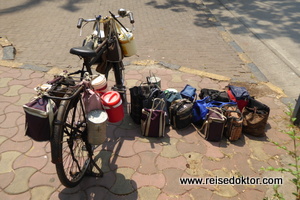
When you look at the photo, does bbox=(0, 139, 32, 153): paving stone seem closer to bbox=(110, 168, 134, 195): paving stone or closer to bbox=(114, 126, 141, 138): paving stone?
bbox=(114, 126, 141, 138): paving stone

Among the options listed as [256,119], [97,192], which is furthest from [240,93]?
[97,192]

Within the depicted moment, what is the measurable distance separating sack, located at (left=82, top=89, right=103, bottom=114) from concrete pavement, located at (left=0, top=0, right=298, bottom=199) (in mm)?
991

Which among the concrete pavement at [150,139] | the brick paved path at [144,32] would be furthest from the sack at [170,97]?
the brick paved path at [144,32]

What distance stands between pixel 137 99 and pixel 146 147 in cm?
73

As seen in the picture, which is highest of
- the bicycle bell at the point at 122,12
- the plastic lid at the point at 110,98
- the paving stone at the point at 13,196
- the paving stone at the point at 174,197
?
the bicycle bell at the point at 122,12

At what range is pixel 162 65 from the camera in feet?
17.8

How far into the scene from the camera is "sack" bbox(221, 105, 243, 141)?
11.2ft

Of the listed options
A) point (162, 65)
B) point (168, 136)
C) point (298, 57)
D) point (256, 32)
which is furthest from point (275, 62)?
point (168, 136)

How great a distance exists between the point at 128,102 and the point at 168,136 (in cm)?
108

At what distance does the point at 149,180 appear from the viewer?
2936mm

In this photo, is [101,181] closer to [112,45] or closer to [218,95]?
[112,45]

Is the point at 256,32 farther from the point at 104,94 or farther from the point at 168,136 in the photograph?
the point at 104,94

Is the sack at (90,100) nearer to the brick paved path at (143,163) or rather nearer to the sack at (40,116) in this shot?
the sack at (40,116)

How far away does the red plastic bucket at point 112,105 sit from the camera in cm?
266
